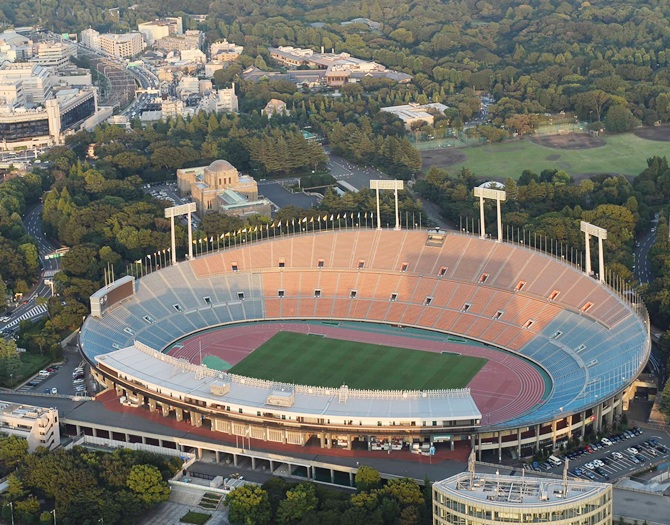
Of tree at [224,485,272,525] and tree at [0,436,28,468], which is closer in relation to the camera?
tree at [224,485,272,525]

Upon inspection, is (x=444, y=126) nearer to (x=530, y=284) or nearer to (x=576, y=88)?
(x=576, y=88)

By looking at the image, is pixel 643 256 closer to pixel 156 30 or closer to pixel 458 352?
pixel 458 352

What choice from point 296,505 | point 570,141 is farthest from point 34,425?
point 570,141

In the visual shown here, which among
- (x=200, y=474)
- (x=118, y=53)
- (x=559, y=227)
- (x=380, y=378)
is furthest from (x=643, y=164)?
(x=118, y=53)

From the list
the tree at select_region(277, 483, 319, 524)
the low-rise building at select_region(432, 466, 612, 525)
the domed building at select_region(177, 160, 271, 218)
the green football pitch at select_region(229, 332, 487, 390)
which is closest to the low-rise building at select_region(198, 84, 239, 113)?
the domed building at select_region(177, 160, 271, 218)

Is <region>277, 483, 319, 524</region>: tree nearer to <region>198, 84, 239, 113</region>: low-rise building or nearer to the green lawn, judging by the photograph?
the green lawn
